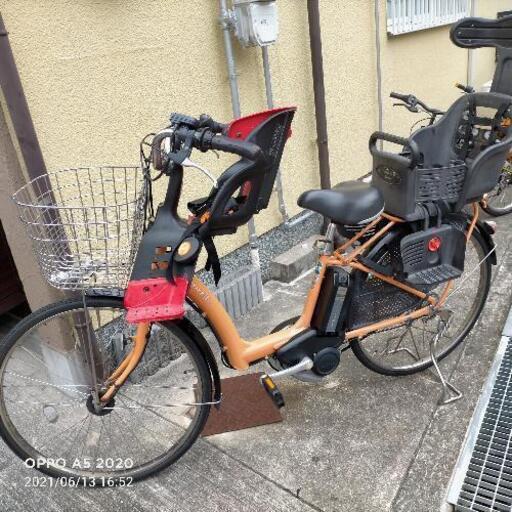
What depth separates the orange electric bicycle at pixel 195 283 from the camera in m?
2.03

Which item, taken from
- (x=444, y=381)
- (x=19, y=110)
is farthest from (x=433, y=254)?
(x=19, y=110)

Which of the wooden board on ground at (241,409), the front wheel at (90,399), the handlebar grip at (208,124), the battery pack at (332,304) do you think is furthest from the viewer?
the wooden board on ground at (241,409)

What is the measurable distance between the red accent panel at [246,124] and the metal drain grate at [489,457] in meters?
1.76

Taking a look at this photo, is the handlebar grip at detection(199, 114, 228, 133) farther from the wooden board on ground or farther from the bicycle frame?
the wooden board on ground

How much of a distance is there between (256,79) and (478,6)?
5.08 meters

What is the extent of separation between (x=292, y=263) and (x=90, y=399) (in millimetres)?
2163

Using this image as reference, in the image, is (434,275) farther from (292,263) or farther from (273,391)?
(292,263)

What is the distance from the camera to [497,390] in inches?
112

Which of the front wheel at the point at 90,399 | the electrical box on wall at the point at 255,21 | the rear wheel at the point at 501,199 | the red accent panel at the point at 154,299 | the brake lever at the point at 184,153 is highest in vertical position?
the electrical box on wall at the point at 255,21

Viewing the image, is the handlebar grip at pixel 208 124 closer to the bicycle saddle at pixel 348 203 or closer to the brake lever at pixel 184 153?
the brake lever at pixel 184 153

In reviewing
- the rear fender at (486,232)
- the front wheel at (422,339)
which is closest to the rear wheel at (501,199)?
the front wheel at (422,339)

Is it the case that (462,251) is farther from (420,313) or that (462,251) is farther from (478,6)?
(478,6)

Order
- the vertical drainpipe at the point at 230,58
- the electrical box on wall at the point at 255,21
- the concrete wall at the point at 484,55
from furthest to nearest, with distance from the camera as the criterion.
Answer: the concrete wall at the point at 484,55, the vertical drainpipe at the point at 230,58, the electrical box on wall at the point at 255,21

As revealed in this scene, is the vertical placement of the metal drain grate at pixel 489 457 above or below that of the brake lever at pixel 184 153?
below
